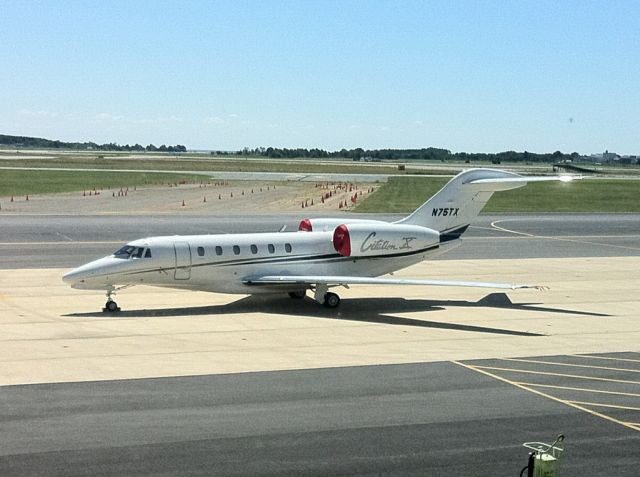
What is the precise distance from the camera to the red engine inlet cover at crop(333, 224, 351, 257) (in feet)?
96.6

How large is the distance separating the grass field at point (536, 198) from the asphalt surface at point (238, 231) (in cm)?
862

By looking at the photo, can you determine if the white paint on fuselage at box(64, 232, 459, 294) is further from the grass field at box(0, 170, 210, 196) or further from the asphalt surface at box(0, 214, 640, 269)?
the grass field at box(0, 170, 210, 196)

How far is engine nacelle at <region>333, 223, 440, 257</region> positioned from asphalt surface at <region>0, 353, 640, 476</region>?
1002 cm

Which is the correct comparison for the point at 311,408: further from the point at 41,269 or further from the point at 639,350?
the point at 41,269

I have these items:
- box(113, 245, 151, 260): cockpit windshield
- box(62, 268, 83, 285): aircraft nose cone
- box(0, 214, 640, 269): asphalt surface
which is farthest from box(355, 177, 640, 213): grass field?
box(62, 268, 83, 285): aircraft nose cone

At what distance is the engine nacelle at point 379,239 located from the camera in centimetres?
2952

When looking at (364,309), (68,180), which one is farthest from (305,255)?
(68,180)

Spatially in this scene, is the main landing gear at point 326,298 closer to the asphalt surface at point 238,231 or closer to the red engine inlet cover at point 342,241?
the red engine inlet cover at point 342,241

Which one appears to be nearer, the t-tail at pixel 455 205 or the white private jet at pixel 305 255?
the white private jet at pixel 305 255

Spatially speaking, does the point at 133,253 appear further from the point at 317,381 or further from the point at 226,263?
the point at 317,381

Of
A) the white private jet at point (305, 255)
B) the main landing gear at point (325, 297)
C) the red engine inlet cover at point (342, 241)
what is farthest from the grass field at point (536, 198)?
the main landing gear at point (325, 297)

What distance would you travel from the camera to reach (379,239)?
29875 millimetres

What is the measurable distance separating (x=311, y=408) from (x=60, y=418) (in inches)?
186

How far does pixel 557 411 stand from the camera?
17.0m
